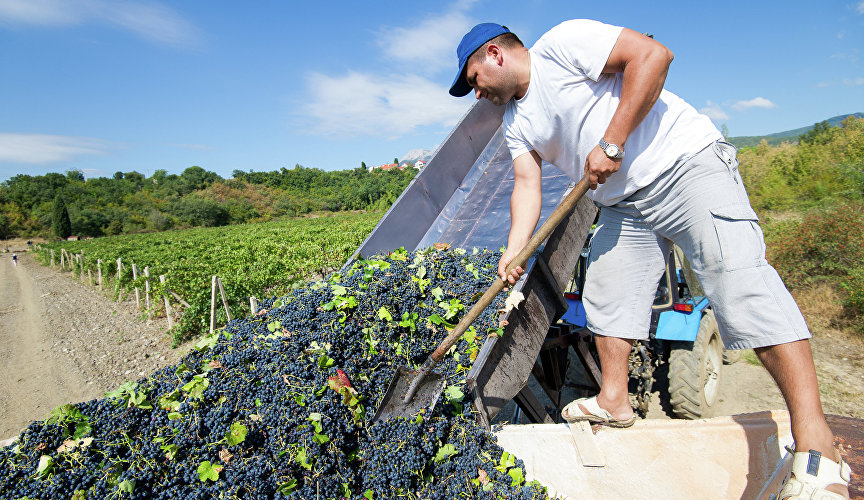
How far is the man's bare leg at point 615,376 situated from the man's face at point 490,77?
3.96 feet

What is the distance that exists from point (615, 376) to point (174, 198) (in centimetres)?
7409

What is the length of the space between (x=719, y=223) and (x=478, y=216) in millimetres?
2233

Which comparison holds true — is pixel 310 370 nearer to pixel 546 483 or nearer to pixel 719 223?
pixel 546 483

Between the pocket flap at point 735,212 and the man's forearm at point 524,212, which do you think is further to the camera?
the man's forearm at point 524,212

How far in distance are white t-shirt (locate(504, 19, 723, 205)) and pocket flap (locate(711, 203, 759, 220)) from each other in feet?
0.77

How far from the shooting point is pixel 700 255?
58.5 inches

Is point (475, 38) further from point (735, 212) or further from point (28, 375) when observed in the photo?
point (28, 375)

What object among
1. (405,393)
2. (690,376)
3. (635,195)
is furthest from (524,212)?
(690,376)

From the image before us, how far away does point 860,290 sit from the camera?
4934 mm

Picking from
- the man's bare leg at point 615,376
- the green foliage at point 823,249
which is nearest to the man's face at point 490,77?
the man's bare leg at point 615,376

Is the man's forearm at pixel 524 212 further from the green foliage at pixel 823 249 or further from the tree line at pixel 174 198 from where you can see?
the tree line at pixel 174 198

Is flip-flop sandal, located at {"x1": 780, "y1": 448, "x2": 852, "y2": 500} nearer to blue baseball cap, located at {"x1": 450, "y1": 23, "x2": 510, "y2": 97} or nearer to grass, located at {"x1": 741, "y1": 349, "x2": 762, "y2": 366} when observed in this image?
blue baseball cap, located at {"x1": 450, "y1": 23, "x2": 510, "y2": 97}

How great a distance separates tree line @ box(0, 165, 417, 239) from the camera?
4903 cm

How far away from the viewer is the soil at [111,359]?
150 inches
